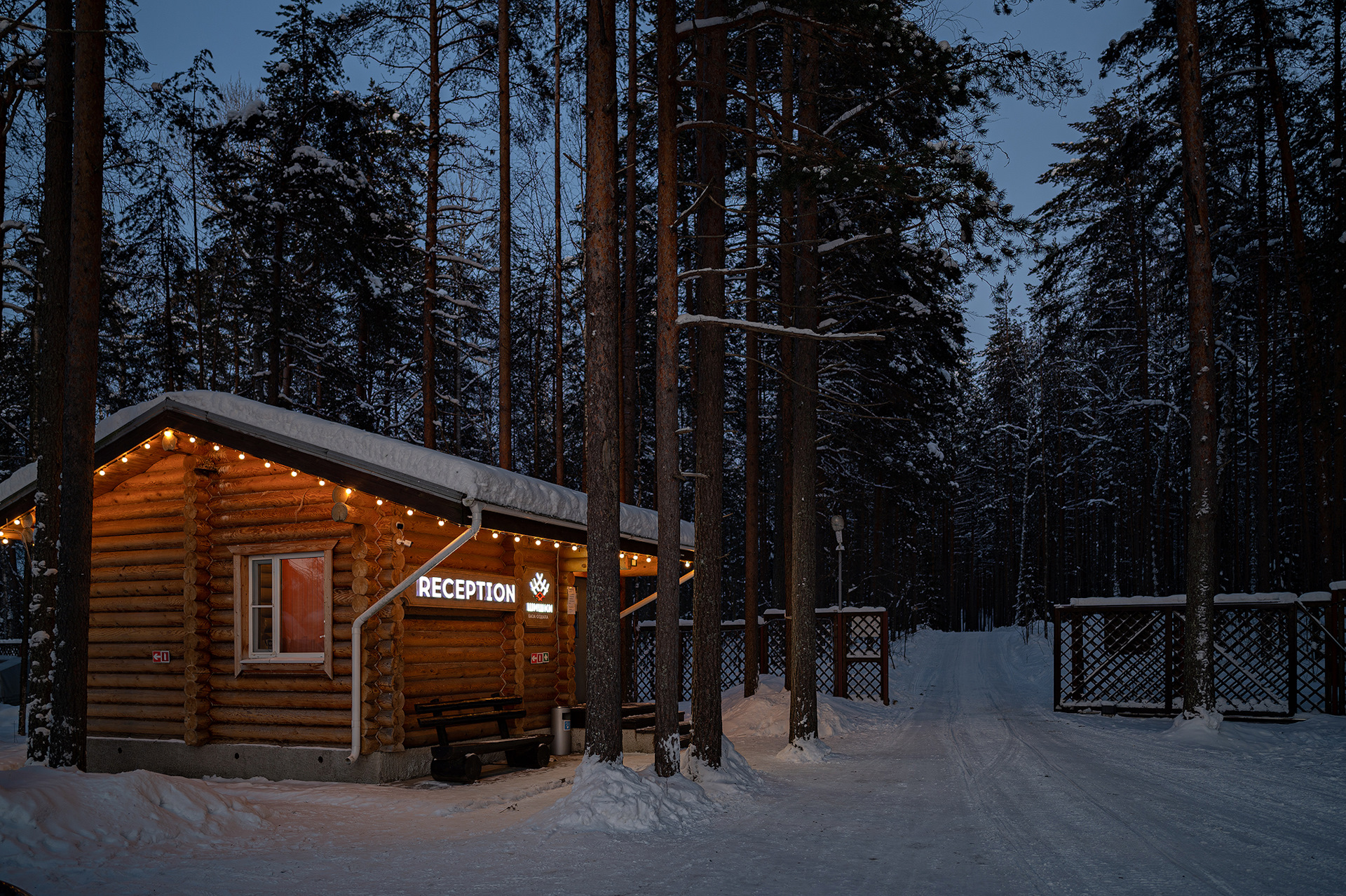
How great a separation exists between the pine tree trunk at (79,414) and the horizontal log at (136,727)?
3.04 meters

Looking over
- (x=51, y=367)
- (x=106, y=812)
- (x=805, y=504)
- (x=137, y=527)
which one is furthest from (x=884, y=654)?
(x=51, y=367)

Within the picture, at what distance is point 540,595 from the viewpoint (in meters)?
13.9

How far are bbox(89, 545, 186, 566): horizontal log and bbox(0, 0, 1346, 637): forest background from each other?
3.95 metres

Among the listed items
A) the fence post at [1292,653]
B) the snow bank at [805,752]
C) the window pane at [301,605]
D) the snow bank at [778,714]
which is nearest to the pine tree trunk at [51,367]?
the window pane at [301,605]

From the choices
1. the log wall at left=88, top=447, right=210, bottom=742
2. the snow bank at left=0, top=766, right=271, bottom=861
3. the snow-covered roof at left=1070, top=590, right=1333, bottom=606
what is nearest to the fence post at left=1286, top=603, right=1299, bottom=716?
the snow-covered roof at left=1070, top=590, right=1333, bottom=606

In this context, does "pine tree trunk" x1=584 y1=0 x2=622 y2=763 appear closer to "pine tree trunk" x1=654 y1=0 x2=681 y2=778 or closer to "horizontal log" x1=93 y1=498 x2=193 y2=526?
"pine tree trunk" x1=654 y1=0 x2=681 y2=778

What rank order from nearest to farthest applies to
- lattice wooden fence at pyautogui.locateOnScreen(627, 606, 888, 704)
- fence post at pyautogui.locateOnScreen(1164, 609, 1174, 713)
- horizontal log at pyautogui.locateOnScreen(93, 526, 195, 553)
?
horizontal log at pyautogui.locateOnScreen(93, 526, 195, 553) → fence post at pyautogui.locateOnScreen(1164, 609, 1174, 713) → lattice wooden fence at pyautogui.locateOnScreen(627, 606, 888, 704)

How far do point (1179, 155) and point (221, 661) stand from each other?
19365 millimetres

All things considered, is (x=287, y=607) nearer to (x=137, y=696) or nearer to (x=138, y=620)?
(x=138, y=620)

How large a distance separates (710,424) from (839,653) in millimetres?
9227

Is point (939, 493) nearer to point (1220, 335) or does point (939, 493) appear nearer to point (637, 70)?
point (1220, 335)

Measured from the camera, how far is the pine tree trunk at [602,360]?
28.9 feet

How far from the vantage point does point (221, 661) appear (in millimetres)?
11422

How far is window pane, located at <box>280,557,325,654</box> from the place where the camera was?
36.5ft
